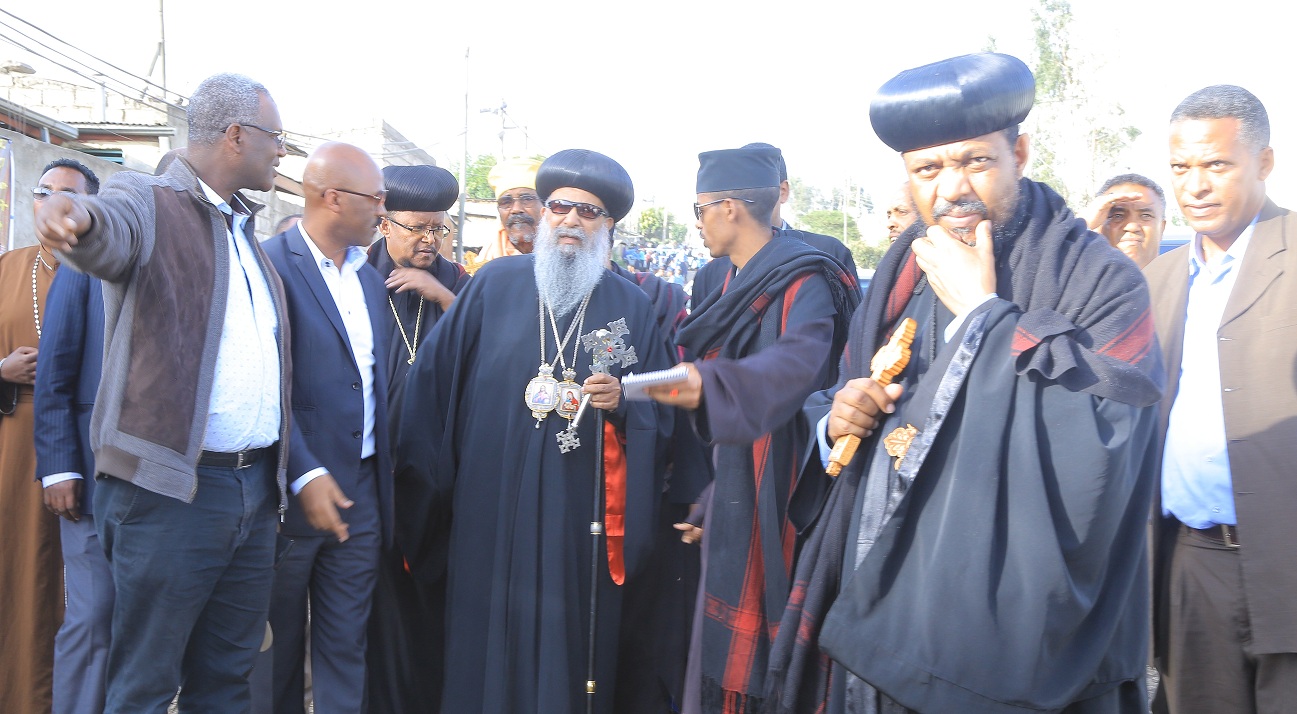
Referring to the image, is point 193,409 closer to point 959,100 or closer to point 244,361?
point 244,361

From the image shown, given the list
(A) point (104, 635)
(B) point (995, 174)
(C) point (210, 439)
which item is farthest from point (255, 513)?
(B) point (995, 174)

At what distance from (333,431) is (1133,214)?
389 centimetres

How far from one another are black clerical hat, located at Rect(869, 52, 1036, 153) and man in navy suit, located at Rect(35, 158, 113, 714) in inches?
117

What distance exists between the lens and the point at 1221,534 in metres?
3.05

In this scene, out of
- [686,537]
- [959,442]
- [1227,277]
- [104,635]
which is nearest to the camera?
[959,442]

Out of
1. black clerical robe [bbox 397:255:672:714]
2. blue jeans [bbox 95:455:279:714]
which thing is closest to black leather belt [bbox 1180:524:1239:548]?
black clerical robe [bbox 397:255:672:714]

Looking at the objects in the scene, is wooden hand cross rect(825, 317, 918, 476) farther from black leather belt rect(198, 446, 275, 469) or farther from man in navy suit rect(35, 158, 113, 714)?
man in navy suit rect(35, 158, 113, 714)

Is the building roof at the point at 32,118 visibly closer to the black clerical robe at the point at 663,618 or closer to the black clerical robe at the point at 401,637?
the black clerical robe at the point at 401,637

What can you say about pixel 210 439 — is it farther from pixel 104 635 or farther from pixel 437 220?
pixel 437 220

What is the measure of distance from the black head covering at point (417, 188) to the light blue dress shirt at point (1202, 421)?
11.8ft

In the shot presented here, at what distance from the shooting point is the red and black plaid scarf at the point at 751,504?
11.0ft

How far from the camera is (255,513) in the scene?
3.15 metres

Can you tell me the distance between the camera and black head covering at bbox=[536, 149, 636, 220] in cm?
443

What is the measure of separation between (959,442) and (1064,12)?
117ft
